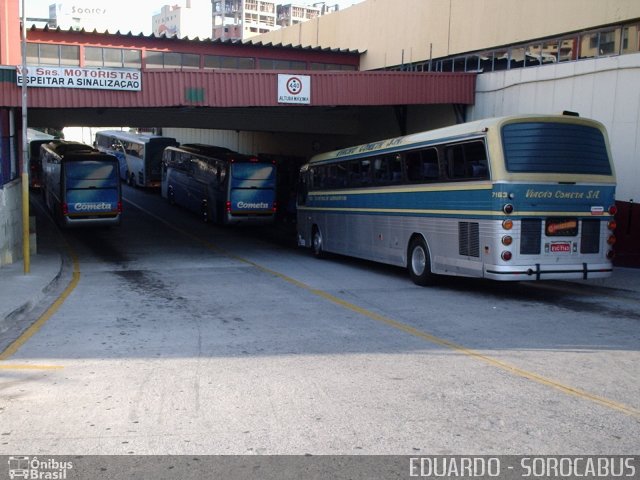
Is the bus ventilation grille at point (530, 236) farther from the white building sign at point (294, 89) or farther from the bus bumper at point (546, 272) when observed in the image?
the white building sign at point (294, 89)

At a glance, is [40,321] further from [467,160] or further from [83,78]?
[83,78]

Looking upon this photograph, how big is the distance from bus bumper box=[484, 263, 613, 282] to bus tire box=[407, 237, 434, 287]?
234cm

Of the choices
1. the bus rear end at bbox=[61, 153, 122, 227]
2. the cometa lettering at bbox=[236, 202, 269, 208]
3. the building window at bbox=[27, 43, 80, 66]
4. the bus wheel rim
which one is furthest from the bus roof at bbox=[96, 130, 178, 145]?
the bus wheel rim

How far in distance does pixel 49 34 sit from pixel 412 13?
52.7 ft

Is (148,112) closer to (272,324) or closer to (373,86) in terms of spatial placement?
(373,86)

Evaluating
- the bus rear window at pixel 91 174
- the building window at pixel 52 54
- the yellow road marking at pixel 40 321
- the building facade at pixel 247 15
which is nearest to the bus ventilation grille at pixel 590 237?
the yellow road marking at pixel 40 321

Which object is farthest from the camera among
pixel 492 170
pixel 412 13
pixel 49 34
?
pixel 49 34

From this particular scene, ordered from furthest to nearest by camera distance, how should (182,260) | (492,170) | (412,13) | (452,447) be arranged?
(412,13) → (182,260) → (492,170) → (452,447)

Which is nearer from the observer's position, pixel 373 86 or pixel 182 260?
pixel 182 260

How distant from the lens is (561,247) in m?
13.0

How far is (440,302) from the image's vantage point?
1303 centimetres

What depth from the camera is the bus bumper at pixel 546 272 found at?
1266cm

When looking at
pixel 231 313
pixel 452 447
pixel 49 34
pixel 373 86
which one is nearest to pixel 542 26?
pixel 373 86

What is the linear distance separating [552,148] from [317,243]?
1127cm
